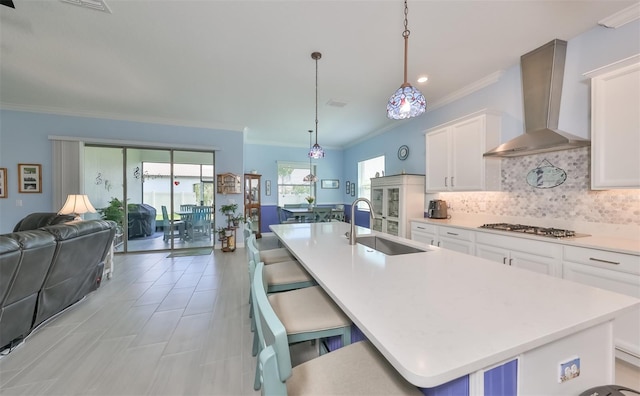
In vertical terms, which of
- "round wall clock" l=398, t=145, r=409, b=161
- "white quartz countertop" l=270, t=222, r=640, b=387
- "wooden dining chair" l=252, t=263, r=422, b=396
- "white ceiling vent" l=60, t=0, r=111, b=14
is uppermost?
"white ceiling vent" l=60, t=0, r=111, b=14

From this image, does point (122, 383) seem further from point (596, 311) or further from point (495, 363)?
point (596, 311)

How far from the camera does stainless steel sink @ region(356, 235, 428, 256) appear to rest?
1904 millimetres

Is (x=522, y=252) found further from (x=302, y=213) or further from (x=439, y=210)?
(x=302, y=213)

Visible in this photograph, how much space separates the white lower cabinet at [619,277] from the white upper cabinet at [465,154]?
1217mm

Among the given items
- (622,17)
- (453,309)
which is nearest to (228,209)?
(453,309)

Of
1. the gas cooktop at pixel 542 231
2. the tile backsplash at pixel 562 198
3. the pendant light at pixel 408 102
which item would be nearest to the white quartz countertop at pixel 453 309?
the pendant light at pixel 408 102

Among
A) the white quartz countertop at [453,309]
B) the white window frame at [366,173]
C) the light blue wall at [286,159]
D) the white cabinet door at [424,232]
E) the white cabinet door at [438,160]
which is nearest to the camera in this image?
the white quartz countertop at [453,309]

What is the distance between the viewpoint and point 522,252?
7.27 ft

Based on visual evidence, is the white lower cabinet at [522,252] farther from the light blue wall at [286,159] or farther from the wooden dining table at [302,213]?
the light blue wall at [286,159]

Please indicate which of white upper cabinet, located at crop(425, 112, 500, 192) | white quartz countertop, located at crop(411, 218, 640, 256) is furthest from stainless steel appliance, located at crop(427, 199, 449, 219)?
white quartz countertop, located at crop(411, 218, 640, 256)

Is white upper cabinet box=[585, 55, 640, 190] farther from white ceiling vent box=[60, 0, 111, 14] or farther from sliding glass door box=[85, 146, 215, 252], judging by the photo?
sliding glass door box=[85, 146, 215, 252]

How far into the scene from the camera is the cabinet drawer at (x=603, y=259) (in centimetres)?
162

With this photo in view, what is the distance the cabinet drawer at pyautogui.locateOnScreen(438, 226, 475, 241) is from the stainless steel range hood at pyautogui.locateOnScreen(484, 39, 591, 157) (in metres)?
0.96

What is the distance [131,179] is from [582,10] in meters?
6.78
